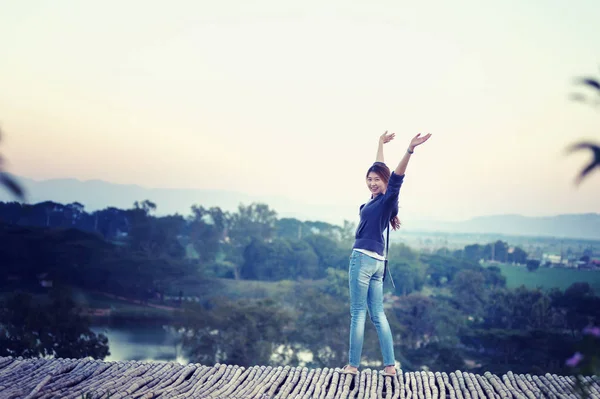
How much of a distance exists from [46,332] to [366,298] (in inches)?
730

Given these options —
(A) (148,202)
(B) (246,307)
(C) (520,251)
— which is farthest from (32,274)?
(C) (520,251)

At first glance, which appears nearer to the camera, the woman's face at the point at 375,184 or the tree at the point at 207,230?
the woman's face at the point at 375,184

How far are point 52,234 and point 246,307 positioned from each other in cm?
1212

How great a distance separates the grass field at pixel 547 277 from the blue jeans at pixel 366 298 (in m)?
26.2

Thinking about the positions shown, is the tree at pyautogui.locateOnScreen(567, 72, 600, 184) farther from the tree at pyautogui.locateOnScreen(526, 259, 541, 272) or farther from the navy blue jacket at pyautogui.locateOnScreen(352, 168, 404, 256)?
the tree at pyautogui.locateOnScreen(526, 259, 541, 272)

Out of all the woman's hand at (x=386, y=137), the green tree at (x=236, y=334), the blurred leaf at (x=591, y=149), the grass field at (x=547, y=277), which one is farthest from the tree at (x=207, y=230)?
the blurred leaf at (x=591, y=149)

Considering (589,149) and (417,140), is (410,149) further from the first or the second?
(589,149)

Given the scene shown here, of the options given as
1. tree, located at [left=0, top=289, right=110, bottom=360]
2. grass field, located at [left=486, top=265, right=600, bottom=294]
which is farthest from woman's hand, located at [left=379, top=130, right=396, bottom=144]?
grass field, located at [left=486, top=265, right=600, bottom=294]

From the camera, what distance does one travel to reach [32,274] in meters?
30.0

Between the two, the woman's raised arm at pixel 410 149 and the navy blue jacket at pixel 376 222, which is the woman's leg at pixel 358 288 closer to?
the navy blue jacket at pixel 376 222

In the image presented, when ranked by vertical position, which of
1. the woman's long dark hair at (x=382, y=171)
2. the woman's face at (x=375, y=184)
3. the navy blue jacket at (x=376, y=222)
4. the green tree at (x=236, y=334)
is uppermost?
the woman's long dark hair at (x=382, y=171)

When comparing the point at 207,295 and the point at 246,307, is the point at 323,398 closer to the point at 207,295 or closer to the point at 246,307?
the point at 246,307

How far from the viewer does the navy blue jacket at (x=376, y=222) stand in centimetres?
537

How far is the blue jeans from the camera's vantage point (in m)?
5.41
